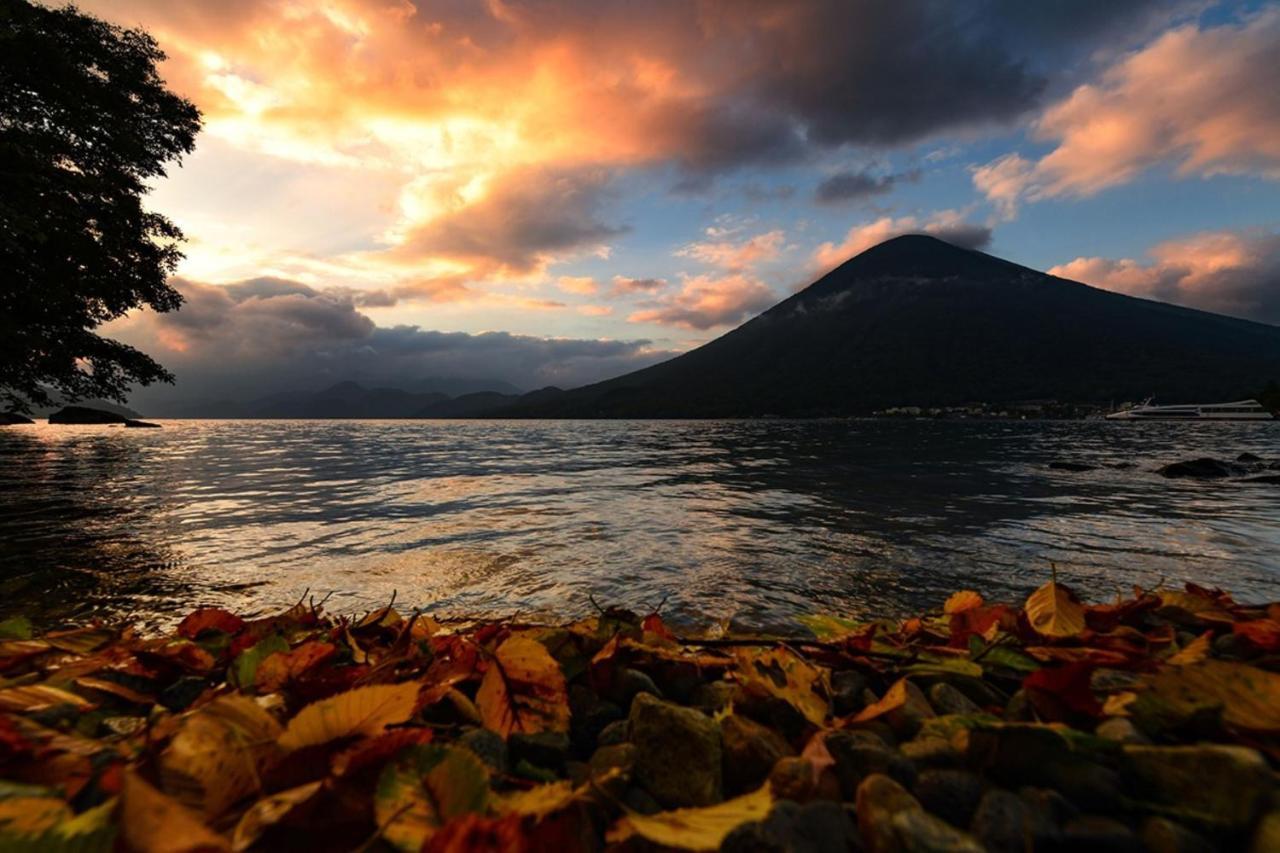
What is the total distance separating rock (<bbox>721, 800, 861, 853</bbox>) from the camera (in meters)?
1.29

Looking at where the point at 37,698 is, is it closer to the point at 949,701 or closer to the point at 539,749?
the point at 539,749

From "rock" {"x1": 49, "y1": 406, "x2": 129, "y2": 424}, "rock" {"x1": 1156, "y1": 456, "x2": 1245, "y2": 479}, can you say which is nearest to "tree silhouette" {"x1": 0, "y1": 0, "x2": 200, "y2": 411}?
"rock" {"x1": 1156, "y1": 456, "x2": 1245, "y2": 479}

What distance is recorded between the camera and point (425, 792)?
4.42ft

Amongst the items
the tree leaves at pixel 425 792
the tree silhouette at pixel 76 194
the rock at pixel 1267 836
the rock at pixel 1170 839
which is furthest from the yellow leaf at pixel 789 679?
the tree silhouette at pixel 76 194

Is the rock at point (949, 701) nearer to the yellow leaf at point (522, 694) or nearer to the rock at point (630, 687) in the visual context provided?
the rock at point (630, 687)

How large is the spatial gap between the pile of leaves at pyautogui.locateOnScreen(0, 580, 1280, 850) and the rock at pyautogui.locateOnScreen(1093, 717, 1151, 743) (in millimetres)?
23

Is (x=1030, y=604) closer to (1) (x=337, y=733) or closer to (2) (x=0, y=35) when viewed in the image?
(1) (x=337, y=733)

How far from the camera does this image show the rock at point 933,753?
1728mm

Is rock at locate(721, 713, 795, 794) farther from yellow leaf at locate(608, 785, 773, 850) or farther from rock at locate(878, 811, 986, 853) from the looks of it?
rock at locate(878, 811, 986, 853)

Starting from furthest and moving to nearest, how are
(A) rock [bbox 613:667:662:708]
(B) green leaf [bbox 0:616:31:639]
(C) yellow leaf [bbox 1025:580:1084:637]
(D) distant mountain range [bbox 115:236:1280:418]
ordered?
(D) distant mountain range [bbox 115:236:1280:418]
(B) green leaf [bbox 0:616:31:639]
(C) yellow leaf [bbox 1025:580:1084:637]
(A) rock [bbox 613:667:662:708]

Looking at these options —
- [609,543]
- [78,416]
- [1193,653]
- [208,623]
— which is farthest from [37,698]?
[78,416]

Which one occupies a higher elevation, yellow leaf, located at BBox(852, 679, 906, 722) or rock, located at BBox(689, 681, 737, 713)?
yellow leaf, located at BBox(852, 679, 906, 722)

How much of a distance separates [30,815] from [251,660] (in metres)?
1.54

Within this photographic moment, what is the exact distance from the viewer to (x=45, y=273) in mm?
13375
